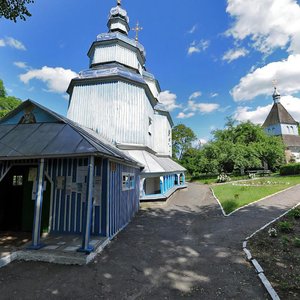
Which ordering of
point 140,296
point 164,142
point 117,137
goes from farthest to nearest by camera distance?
point 164,142, point 117,137, point 140,296

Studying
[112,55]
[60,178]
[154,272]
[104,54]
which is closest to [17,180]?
[60,178]

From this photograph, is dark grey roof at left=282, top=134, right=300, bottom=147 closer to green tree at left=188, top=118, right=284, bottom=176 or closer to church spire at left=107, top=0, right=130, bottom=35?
green tree at left=188, top=118, right=284, bottom=176

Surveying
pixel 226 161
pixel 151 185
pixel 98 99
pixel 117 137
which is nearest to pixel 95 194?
pixel 117 137

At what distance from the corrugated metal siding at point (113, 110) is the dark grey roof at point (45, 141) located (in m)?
6.70

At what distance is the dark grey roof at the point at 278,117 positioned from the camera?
187ft

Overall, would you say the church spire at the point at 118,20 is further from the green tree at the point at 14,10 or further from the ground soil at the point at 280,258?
the ground soil at the point at 280,258

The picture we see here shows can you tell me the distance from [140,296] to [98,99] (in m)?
13.3

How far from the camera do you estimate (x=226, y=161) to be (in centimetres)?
3250

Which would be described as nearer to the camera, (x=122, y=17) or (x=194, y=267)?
(x=194, y=267)

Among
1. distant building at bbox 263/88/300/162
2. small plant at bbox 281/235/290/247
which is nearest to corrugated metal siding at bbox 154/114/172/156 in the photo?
small plant at bbox 281/235/290/247

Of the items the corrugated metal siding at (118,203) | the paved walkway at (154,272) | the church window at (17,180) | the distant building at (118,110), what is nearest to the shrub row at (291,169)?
the distant building at (118,110)

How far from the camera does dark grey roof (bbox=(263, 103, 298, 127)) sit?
5712cm

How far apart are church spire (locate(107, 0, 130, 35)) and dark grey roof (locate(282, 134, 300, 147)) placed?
51.3 meters

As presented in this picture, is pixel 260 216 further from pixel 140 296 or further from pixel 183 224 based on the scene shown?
pixel 140 296
